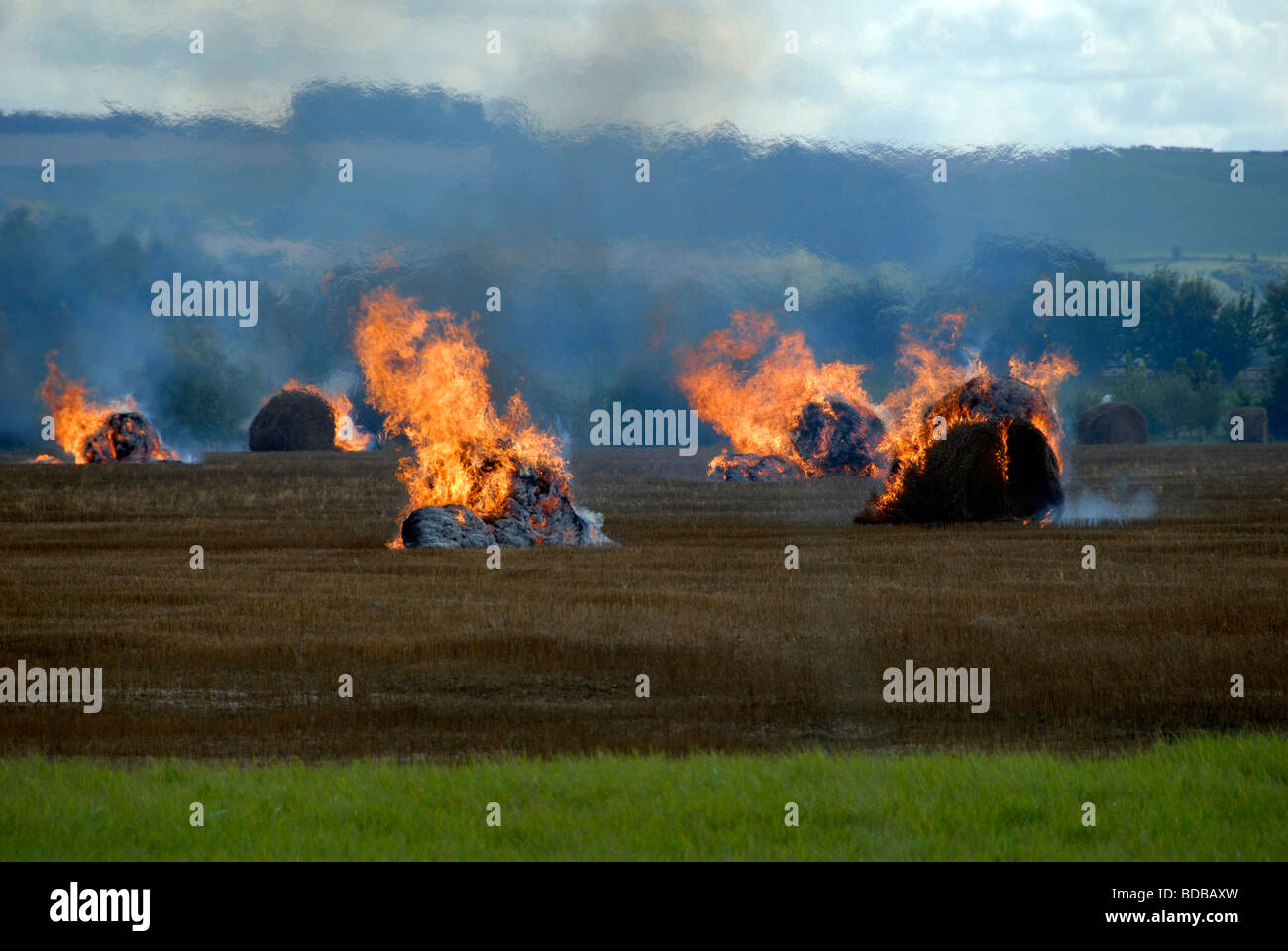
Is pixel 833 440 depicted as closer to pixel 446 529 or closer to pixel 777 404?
pixel 777 404

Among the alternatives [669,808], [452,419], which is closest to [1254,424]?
[452,419]

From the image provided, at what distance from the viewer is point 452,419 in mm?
34469

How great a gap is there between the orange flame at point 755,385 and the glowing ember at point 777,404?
4 cm

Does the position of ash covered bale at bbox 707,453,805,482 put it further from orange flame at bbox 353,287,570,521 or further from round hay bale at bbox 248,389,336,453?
round hay bale at bbox 248,389,336,453

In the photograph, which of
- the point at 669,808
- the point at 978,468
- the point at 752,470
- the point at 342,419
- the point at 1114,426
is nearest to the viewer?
the point at 669,808

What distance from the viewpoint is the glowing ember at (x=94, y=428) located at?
7381 centimetres

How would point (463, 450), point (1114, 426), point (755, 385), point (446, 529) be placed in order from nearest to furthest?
point (446, 529) < point (463, 450) < point (755, 385) < point (1114, 426)

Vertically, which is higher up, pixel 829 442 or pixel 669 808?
pixel 829 442

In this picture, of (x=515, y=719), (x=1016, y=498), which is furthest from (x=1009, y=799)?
(x=1016, y=498)

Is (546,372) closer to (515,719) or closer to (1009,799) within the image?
(515,719)

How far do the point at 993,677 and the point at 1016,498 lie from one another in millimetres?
21586

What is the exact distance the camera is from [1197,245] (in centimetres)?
16675

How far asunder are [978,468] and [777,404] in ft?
74.7

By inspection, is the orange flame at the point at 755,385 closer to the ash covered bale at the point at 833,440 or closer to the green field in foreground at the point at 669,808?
the ash covered bale at the point at 833,440
